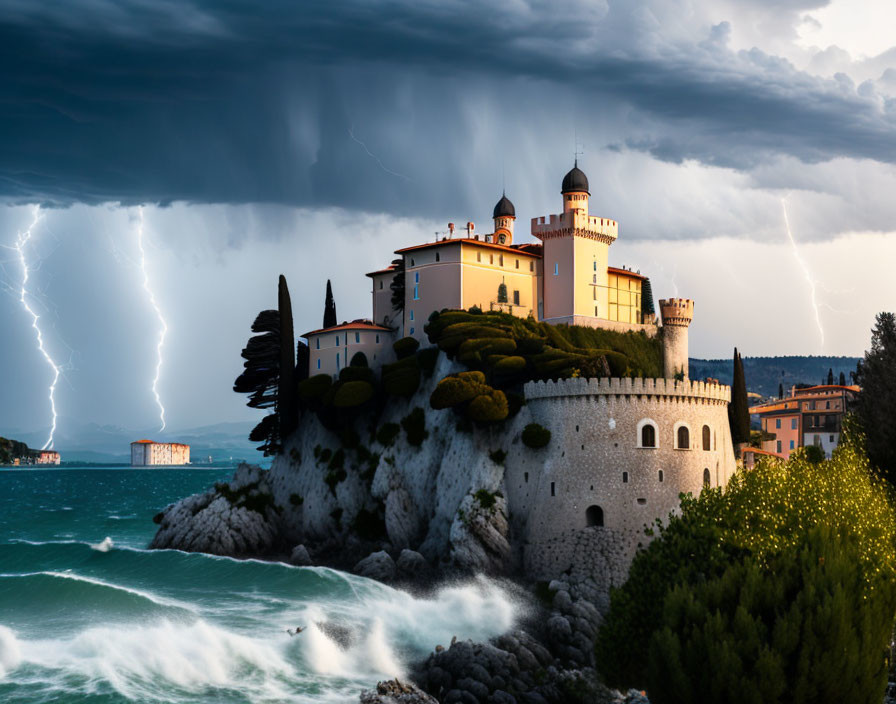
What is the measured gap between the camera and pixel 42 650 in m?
52.8

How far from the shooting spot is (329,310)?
96.5 m

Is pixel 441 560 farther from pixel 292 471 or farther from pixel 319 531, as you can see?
→ pixel 292 471

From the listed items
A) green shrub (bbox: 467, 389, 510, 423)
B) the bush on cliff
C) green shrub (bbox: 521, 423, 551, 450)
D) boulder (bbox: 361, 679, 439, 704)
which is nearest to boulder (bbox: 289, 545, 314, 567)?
green shrub (bbox: 467, 389, 510, 423)

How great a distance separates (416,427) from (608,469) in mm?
15891

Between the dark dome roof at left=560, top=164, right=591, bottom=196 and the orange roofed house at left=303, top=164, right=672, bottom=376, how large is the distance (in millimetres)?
84

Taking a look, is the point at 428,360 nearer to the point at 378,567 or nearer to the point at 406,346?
the point at 406,346

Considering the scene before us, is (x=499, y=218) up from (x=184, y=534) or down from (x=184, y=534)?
up

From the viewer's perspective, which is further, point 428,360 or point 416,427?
point 428,360

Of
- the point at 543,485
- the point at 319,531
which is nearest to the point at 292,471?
the point at 319,531

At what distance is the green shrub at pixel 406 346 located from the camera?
82625mm

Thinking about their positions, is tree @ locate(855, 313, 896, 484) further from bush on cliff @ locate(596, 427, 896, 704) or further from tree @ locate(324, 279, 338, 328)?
tree @ locate(324, 279, 338, 328)

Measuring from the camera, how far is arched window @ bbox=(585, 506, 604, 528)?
64.5 meters

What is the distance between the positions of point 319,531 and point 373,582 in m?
12.4

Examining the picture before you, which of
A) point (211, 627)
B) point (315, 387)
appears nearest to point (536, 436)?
point (315, 387)
